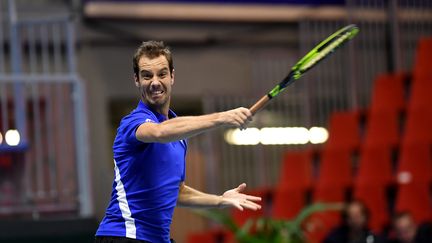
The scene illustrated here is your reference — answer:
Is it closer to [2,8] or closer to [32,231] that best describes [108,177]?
[2,8]

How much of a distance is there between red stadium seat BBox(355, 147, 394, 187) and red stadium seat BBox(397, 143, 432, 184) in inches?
12.3

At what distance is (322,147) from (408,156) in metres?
2.67

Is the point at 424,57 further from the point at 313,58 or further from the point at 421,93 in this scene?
the point at 313,58

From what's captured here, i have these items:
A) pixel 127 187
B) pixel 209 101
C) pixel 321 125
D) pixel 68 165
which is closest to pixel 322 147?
pixel 321 125

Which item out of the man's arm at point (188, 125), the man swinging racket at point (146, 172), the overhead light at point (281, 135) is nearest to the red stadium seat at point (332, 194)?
the overhead light at point (281, 135)

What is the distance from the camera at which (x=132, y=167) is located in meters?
5.50

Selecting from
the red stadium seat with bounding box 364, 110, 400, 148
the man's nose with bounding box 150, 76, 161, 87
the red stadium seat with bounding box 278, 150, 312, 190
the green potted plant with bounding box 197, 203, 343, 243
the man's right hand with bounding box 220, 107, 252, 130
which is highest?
the man's nose with bounding box 150, 76, 161, 87

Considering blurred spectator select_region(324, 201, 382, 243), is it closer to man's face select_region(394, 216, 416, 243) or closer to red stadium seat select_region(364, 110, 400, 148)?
man's face select_region(394, 216, 416, 243)

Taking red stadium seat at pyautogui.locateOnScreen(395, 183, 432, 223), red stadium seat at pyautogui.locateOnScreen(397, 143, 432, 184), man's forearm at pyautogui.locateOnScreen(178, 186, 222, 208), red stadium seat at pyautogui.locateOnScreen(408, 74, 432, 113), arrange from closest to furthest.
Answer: man's forearm at pyautogui.locateOnScreen(178, 186, 222, 208) < red stadium seat at pyautogui.locateOnScreen(395, 183, 432, 223) < red stadium seat at pyautogui.locateOnScreen(397, 143, 432, 184) < red stadium seat at pyautogui.locateOnScreen(408, 74, 432, 113)

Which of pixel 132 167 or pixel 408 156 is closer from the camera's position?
pixel 132 167

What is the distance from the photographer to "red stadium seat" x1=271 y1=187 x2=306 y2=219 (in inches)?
495

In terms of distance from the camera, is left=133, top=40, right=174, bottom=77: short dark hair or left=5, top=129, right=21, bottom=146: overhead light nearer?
left=133, top=40, right=174, bottom=77: short dark hair

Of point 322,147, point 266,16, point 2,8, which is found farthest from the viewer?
point 266,16

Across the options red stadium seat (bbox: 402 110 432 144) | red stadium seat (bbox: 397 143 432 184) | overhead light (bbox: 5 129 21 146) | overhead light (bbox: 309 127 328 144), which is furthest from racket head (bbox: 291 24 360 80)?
overhead light (bbox: 309 127 328 144)
